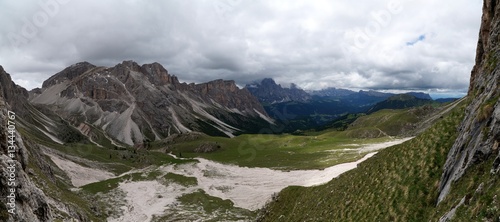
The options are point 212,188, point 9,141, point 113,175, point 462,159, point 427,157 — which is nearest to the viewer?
point 462,159

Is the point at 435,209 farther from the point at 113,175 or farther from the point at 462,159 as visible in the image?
the point at 113,175

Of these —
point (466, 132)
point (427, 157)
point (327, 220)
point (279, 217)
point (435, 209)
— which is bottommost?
point (279, 217)

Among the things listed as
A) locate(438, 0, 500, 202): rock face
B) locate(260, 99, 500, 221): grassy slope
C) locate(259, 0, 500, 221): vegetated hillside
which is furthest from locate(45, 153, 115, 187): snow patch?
locate(438, 0, 500, 202): rock face

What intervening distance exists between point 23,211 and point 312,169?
4169 inches

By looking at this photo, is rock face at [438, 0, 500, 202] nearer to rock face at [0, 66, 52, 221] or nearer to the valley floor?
rock face at [0, 66, 52, 221]

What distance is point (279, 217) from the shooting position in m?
52.4

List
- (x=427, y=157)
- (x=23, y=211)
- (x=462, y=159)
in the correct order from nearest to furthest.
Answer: (x=462, y=159)
(x=23, y=211)
(x=427, y=157)

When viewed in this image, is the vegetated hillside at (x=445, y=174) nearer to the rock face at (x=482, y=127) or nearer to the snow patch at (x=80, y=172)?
the rock face at (x=482, y=127)

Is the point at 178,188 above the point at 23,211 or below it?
below

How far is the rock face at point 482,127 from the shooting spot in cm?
2102

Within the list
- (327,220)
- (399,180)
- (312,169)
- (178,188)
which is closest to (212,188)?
(178,188)

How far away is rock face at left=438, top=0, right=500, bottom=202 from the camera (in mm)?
21019

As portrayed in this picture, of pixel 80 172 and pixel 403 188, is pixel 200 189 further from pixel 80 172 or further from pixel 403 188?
pixel 403 188

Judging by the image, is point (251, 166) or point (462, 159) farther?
point (251, 166)
